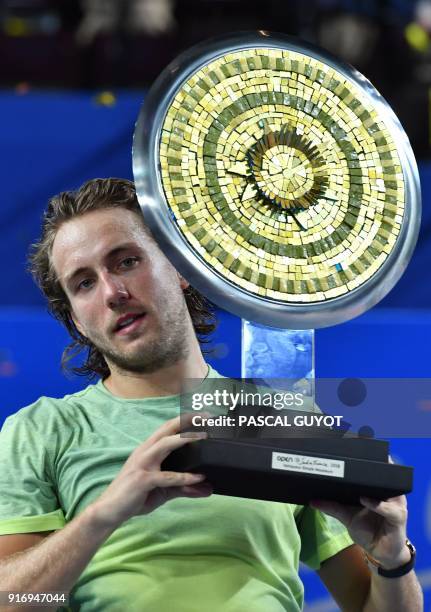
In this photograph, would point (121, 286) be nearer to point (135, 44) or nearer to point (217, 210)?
point (217, 210)

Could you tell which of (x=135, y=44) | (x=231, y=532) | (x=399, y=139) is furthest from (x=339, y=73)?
(x=135, y=44)

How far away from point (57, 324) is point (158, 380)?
36 centimetres

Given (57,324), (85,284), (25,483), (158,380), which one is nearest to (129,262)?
(85,284)

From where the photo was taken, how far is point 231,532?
53.4 inches

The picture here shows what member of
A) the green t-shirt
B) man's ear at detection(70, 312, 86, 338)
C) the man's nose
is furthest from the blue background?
the man's nose

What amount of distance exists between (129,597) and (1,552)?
0.50 feet

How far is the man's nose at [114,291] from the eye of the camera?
1348 millimetres

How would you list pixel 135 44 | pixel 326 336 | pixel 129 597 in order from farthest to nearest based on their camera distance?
pixel 135 44 → pixel 326 336 → pixel 129 597

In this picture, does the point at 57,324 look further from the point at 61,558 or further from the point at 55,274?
the point at 61,558

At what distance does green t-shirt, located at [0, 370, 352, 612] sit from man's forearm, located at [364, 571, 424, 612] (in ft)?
0.32

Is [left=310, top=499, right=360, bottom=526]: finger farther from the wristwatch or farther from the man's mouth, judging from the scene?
the man's mouth

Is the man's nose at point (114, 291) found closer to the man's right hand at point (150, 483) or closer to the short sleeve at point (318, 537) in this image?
the man's right hand at point (150, 483)

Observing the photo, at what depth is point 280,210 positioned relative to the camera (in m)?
1.27

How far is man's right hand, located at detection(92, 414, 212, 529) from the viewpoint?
1158 millimetres
